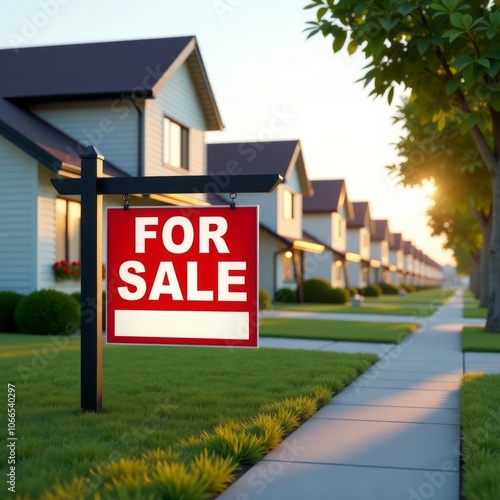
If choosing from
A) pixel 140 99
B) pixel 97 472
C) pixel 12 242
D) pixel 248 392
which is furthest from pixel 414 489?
pixel 140 99

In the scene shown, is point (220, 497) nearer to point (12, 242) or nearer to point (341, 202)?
point (12, 242)

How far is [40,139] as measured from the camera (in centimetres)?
1781

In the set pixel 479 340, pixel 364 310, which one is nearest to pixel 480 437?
→ pixel 479 340

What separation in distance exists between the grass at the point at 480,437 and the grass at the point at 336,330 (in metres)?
6.85

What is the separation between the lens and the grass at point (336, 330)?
16.3 metres

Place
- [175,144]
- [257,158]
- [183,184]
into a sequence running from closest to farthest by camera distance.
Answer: [183,184]
[175,144]
[257,158]

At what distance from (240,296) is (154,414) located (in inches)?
58.6

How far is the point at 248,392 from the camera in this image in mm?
8359

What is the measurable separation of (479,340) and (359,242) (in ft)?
139

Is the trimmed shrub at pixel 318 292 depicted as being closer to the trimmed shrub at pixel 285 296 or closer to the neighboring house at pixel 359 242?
the trimmed shrub at pixel 285 296

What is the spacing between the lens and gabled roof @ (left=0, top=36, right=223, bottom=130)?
66.6ft

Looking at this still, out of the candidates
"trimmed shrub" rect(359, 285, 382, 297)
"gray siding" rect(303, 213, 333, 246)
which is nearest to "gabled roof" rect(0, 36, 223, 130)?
"gray siding" rect(303, 213, 333, 246)

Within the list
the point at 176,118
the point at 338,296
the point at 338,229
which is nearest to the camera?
the point at 176,118

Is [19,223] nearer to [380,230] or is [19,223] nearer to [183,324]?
[183,324]
